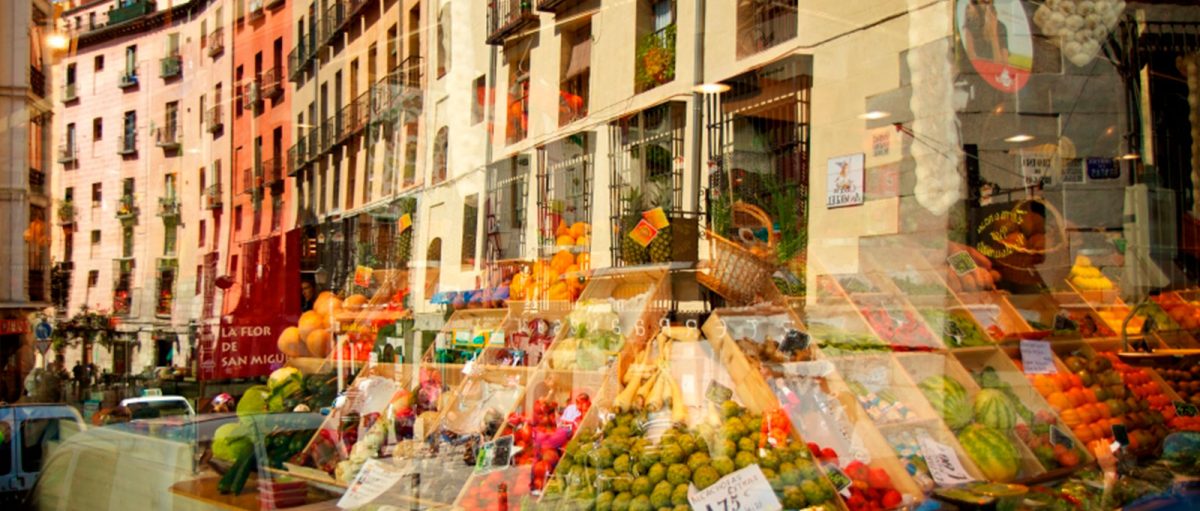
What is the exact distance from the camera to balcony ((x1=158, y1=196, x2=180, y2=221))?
23.6 feet

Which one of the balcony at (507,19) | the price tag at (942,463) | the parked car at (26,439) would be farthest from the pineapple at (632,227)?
the parked car at (26,439)

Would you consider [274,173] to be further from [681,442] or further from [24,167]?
[681,442]

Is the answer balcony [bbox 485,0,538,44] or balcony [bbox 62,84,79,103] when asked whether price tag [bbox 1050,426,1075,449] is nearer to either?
balcony [bbox 485,0,538,44]

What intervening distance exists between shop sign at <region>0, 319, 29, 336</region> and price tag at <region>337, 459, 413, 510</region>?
4.48 meters

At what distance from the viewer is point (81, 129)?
752cm

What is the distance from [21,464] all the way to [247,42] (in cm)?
379

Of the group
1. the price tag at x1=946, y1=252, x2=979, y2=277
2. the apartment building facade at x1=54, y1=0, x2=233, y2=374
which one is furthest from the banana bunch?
the apartment building facade at x1=54, y1=0, x2=233, y2=374

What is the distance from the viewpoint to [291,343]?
6379 millimetres

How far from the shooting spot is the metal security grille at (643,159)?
4.70 meters

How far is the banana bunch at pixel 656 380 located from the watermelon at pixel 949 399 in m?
1.05

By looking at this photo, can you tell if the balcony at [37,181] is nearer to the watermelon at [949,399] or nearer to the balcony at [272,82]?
the balcony at [272,82]

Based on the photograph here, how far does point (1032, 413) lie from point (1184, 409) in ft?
3.69

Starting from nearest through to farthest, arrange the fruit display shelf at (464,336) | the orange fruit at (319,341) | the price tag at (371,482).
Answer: the price tag at (371,482) < the fruit display shelf at (464,336) < the orange fruit at (319,341)

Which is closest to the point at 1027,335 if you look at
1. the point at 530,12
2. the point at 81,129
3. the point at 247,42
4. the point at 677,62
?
the point at 677,62
